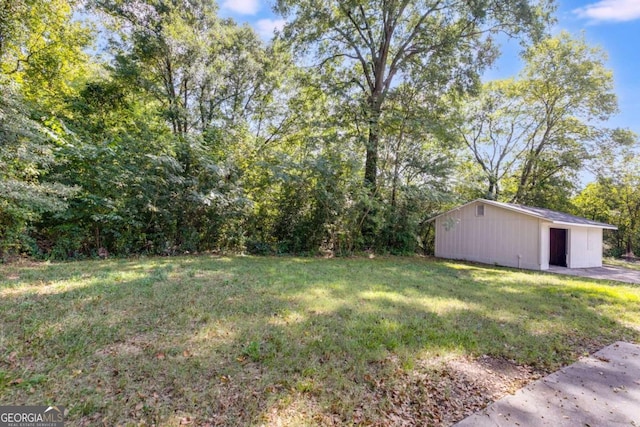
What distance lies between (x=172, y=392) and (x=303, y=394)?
0.90m

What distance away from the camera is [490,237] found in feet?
37.5

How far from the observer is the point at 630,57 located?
9.63 m

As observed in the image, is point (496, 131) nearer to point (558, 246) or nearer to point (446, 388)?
point (558, 246)

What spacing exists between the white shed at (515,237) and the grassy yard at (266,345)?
5.65m

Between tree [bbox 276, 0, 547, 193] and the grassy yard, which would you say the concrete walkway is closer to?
the grassy yard

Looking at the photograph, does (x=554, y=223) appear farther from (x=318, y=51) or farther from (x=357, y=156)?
(x=318, y=51)

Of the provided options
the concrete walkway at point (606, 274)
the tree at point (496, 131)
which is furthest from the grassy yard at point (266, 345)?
the tree at point (496, 131)

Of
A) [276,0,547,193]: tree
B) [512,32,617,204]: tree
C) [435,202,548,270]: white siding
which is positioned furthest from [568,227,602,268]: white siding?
[276,0,547,193]: tree

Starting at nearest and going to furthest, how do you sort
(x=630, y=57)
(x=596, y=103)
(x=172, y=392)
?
(x=172, y=392) < (x=630, y=57) < (x=596, y=103)

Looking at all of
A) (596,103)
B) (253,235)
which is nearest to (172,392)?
(253,235)

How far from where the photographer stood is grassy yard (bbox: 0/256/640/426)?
78.8 inches
